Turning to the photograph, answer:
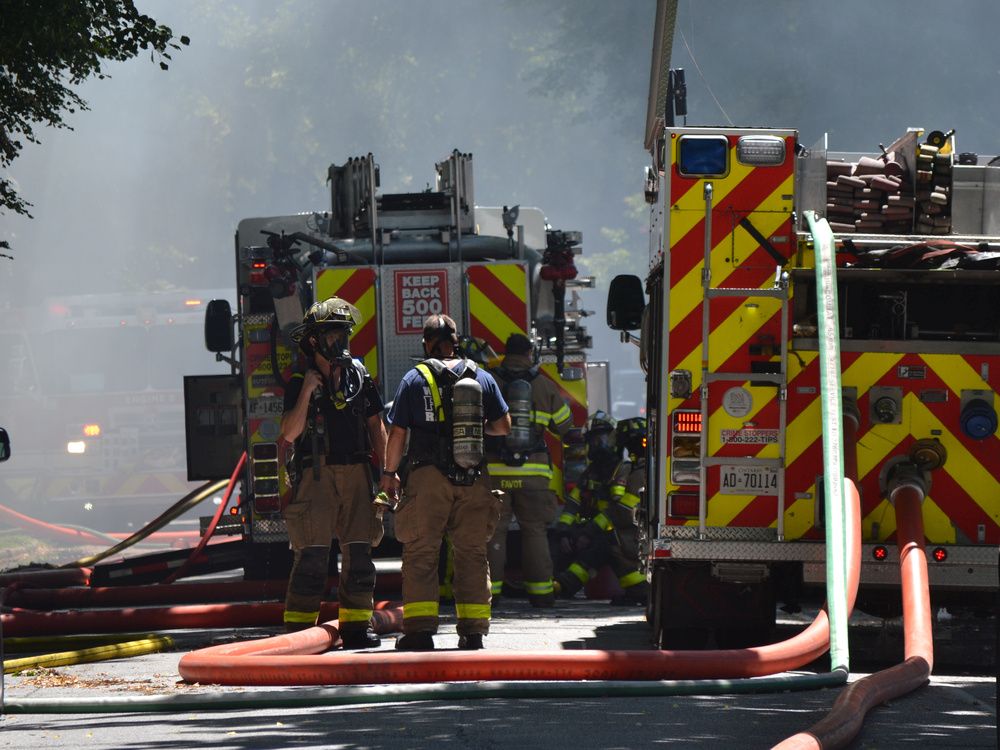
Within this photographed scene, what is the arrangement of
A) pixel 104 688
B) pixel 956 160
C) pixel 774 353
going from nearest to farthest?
pixel 104 688 → pixel 774 353 → pixel 956 160

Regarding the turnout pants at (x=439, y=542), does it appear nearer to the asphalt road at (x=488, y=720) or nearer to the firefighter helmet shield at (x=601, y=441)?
the asphalt road at (x=488, y=720)

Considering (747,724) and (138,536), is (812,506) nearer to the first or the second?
(747,724)

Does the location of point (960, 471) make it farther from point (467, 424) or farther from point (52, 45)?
point (52, 45)

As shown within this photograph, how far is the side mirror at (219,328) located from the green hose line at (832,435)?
6.87m

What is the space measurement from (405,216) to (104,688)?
580cm

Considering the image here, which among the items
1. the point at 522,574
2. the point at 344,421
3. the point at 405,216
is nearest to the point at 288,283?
the point at 405,216

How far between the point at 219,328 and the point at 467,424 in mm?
5752

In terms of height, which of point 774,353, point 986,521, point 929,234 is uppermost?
point 929,234

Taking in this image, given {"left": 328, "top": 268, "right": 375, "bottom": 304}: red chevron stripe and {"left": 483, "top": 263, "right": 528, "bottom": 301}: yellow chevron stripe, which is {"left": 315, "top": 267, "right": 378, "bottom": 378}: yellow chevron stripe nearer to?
{"left": 328, "top": 268, "right": 375, "bottom": 304}: red chevron stripe

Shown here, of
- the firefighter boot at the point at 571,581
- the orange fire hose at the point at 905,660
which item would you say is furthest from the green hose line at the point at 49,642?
the orange fire hose at the point at 905,660

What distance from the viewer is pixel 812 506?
8.20 meters

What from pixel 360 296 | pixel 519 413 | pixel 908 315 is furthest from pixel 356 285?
pixel 908 315

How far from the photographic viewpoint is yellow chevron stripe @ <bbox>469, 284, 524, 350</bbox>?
40.5 ft

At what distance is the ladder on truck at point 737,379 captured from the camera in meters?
8.16
